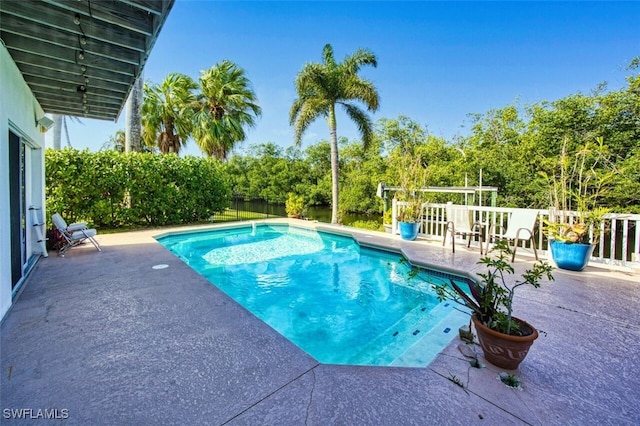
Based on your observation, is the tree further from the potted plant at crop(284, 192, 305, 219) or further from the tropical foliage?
the potted plant at crop(284, 192, 305, 219)

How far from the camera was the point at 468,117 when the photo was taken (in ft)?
73.4

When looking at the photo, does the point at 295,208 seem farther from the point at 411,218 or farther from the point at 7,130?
the point at 7,130

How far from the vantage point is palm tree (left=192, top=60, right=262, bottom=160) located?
1407 centimetres

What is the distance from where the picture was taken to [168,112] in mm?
Answer: 14430

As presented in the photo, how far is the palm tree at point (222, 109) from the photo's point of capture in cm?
1407

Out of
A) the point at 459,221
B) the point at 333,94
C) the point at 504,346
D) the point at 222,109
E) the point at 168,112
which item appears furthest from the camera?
the point at 222,109

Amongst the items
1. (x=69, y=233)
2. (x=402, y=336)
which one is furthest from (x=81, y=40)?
(x=402, y=336)

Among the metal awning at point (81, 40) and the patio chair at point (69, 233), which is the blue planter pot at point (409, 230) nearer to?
the metal awning at point (81, 40)

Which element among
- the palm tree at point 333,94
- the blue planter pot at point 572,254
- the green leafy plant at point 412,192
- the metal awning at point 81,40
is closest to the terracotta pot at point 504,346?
the blue planter pot at point 572,254

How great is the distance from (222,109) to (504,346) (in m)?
15.5

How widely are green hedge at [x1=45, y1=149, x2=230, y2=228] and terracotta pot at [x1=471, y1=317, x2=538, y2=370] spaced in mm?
10121

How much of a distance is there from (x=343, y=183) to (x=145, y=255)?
18.4 meters

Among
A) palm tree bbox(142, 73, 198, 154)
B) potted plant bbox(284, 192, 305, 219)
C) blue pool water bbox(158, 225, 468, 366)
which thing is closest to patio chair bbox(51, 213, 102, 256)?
blue pool water bbox(158, 225, 468, 366)

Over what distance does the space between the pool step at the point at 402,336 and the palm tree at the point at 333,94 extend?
26.8 ft
